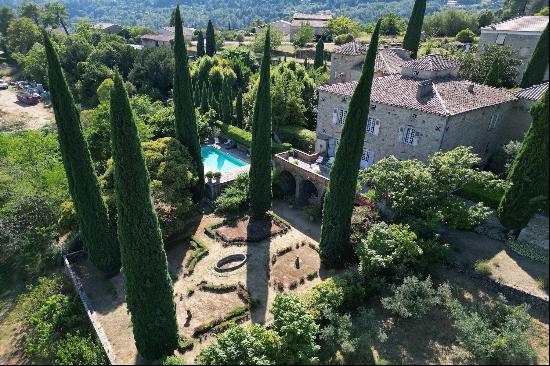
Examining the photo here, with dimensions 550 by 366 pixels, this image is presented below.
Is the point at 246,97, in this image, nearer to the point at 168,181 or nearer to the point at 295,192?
the point at 295,192

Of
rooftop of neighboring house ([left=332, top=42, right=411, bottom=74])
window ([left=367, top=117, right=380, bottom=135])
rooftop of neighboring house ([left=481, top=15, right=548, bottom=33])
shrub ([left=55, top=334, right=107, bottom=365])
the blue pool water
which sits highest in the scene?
rooftop of neighboring house ([left=481, top=15, right=548, bottom=33])

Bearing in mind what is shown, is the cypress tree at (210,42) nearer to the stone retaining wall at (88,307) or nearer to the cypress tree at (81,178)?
the stone retaining wall at (88,307)

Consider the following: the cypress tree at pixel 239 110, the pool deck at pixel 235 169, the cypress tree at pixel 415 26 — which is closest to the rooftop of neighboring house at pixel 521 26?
the cypress tree at pixel 415 26

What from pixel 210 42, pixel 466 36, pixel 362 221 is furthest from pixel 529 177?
pixel 210 42

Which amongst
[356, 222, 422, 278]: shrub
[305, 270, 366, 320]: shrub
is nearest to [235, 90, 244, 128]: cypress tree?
[356, 222, 422, 278]: shrub

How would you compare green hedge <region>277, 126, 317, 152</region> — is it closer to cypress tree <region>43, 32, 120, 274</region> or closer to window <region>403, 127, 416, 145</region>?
window <region>403, 127, 416, 145</region>

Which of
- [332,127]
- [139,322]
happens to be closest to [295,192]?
[332,127]
